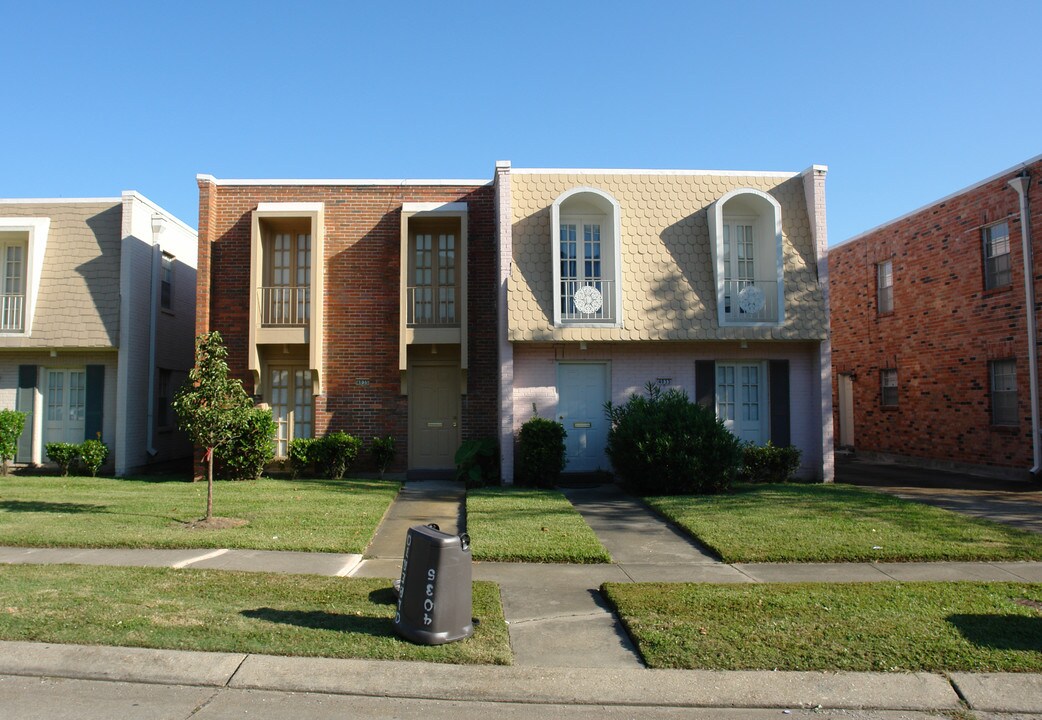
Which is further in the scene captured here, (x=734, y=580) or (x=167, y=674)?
(x=734, y=580)

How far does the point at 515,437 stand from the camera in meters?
14.5

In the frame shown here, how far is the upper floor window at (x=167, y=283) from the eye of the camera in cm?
1789

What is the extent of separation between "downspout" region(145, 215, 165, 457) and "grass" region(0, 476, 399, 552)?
1.82 metres

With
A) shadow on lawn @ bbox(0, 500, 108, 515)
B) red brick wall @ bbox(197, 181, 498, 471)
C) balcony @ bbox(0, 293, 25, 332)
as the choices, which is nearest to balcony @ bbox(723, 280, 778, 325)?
red brick wall @ bbox(197, 181, 498, 471)

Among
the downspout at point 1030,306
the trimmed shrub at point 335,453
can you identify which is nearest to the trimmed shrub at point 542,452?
the trimmed shrub at point 335,453

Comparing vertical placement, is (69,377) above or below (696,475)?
→ above

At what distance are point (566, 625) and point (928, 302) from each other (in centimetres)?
1530

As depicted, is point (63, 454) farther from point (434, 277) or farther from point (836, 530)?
point (836, 530)

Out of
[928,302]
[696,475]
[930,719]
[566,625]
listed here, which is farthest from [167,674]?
[928,302]

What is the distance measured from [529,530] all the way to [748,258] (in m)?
8.79

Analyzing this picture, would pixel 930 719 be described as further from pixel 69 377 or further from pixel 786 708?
pixel 69 377

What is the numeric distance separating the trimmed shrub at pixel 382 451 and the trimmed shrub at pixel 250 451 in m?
2.02

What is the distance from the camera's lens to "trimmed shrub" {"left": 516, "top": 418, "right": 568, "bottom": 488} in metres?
13.7

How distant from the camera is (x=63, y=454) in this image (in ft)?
51.1
